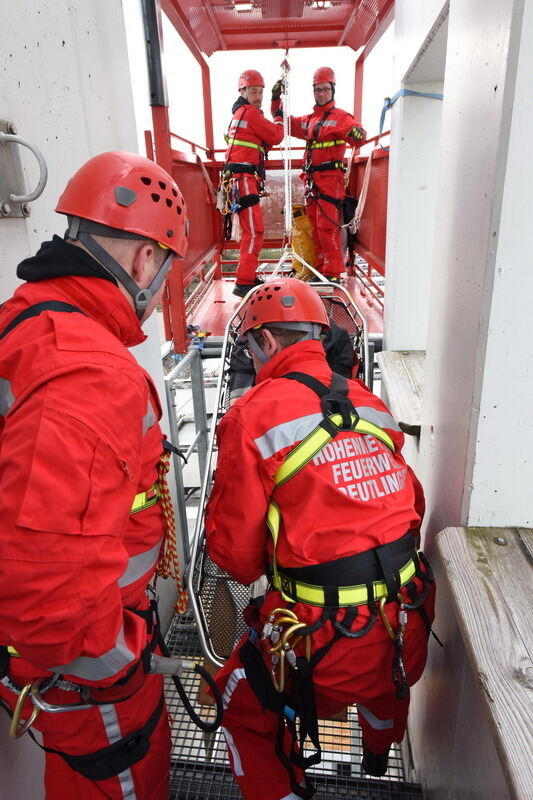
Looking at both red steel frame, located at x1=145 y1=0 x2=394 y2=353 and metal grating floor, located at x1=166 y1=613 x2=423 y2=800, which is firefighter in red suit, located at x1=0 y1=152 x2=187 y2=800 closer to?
metal grating floor, located at x1=166 y1=613 x2=423 y2=800

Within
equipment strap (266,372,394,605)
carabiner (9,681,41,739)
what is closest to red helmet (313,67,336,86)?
equipment strap (266,372,394,605)

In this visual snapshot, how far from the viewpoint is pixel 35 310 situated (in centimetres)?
117

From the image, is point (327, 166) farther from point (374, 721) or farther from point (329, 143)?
point (374, 721)

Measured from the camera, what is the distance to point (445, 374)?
5.69ft

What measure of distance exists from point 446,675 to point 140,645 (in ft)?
3.43

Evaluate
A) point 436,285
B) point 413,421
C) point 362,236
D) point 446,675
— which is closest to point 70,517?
point 446,675

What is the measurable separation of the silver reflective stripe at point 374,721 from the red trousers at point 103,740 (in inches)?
28.1

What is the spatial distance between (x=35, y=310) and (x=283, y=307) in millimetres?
1157

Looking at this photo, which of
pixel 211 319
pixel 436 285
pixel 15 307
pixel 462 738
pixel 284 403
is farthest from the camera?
pixel 211 319

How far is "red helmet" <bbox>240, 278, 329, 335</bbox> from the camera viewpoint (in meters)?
2.14

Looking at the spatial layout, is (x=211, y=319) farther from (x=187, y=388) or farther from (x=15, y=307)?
(x=15, y=307)

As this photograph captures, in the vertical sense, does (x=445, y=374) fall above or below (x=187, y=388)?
above

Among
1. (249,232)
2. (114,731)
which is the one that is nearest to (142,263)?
(114,731)

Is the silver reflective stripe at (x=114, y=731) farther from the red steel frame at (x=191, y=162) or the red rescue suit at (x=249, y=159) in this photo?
the red rescue suit at (x=249, y=159)
